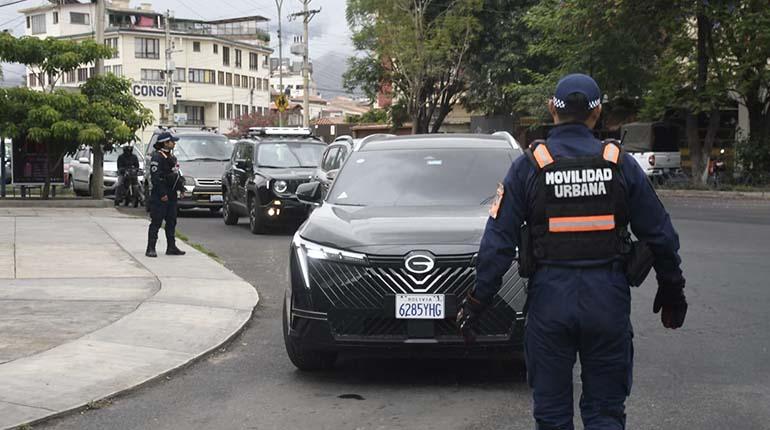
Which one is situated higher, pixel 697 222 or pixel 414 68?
pixel 414 68

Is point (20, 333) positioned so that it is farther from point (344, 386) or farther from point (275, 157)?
point (275, 157)

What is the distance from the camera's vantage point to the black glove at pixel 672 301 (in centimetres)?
464

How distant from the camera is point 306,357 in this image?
289 inches

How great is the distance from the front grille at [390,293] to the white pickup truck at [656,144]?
30.4 m

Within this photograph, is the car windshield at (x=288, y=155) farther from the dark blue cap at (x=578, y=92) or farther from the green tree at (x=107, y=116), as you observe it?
the dark blue cap at (x=578, y=92)

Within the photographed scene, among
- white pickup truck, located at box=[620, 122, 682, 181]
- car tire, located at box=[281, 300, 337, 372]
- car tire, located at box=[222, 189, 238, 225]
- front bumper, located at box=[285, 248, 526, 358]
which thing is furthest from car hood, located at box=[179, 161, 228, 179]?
white pickup truck, located at box=[620, 122, 682, 181]

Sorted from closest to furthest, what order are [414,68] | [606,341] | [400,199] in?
[606,341] → [400,199] → [414,68]

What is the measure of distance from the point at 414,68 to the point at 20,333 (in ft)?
131

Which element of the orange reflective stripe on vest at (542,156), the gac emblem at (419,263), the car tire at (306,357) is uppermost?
the orange reflective stripe on vest at (542,156)

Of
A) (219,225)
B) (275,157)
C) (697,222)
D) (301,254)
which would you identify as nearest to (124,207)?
(219,225)

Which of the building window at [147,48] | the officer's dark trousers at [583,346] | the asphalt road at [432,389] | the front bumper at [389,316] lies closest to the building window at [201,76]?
the building window at [147,48]

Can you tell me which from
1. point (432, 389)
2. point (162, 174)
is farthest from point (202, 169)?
point (432, 389)

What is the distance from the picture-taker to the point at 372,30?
4800 cm

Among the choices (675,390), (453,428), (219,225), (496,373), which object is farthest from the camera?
(219,225)
